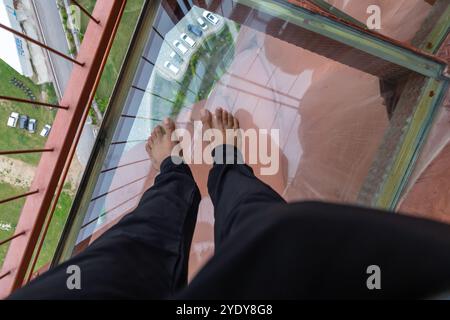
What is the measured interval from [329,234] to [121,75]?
3.77 feet

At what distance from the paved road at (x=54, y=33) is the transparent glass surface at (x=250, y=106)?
2355 mm

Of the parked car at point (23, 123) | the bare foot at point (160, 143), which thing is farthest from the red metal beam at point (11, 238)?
the parked car at point (23, 123)

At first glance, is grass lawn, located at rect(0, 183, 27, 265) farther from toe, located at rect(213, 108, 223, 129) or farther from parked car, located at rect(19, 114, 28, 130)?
toe, located at rect(213, 108, 223, 129)

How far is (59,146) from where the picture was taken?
111 centimetres

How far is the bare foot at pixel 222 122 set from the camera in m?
1.52

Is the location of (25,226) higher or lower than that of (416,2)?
lower

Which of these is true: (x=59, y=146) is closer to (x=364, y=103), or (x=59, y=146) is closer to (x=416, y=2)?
(x=364, y=103)

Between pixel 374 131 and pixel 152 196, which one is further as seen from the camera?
pixel 374 131

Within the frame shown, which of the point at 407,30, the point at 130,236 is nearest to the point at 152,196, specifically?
the point at 130,236

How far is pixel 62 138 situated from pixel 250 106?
0.81 meters

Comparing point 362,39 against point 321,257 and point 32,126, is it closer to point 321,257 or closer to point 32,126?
point 321,257

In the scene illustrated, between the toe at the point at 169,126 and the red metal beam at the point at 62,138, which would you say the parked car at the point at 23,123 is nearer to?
the toe at the point at 169,126

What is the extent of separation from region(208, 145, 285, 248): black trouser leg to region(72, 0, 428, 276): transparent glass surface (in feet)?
1.11

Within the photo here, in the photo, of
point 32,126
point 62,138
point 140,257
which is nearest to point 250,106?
point 62,138
